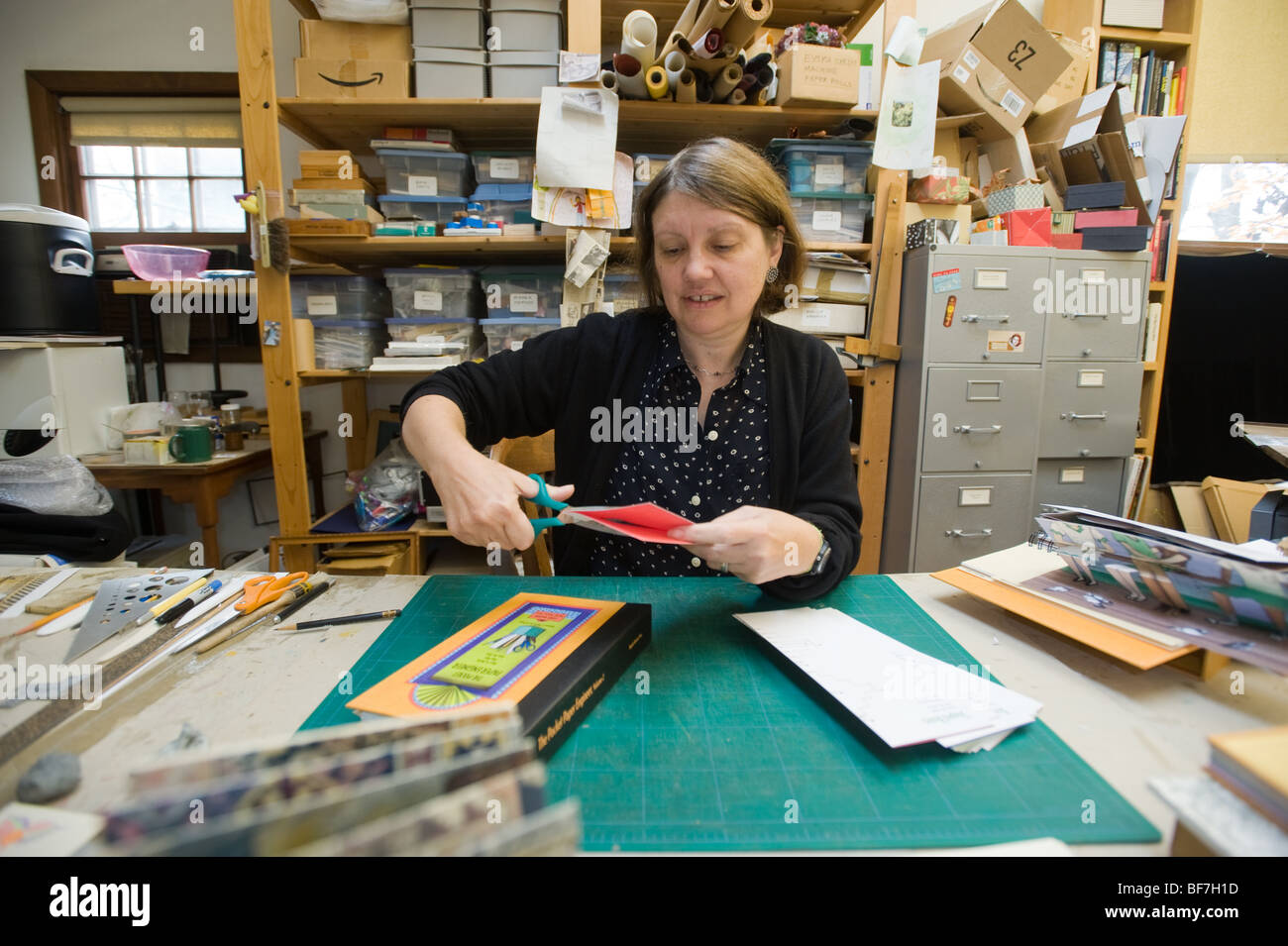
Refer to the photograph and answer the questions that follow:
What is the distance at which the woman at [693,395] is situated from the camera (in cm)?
108

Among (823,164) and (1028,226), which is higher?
(823,164)

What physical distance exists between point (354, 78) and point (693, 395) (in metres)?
1.64

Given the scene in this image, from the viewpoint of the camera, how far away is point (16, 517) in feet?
5.64

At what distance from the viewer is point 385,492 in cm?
222

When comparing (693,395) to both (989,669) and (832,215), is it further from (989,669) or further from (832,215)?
(832,215)

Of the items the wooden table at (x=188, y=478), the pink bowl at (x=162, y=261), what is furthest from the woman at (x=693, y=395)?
the pink bowl at (x=162, y=261)

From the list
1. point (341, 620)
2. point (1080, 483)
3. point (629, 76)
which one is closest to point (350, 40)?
point (629, 76)

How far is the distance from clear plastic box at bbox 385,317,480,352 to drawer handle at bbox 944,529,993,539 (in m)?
1.81

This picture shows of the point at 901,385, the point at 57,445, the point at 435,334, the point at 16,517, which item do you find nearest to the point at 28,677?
the point at 16,517

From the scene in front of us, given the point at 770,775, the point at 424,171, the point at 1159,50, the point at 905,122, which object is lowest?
the point at 770,775

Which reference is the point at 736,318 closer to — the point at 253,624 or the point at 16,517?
the point at 253,624

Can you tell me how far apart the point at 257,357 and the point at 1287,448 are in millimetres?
3618

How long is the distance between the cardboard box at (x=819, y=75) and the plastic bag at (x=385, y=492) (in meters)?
1.74

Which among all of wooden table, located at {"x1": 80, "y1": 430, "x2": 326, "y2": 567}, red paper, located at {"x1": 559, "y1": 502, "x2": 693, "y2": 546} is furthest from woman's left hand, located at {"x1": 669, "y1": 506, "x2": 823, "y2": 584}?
wooden table, located at {"x1": 80, "y1": 430, "x2": 326, "y2": 567}
